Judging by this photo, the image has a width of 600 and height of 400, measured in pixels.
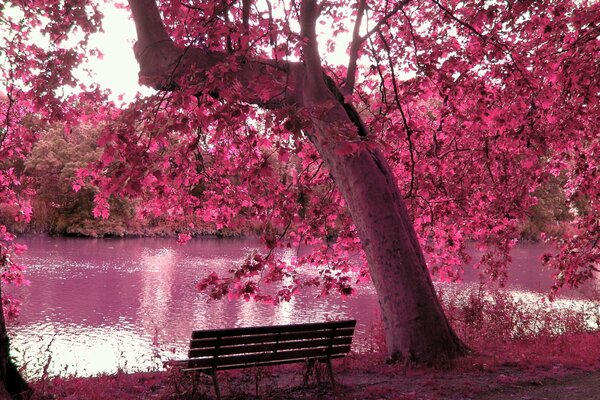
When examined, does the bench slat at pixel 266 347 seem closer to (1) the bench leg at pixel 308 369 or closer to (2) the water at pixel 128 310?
(1) the bench leg at pixel 308 369

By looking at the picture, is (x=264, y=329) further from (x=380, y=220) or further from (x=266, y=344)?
(x=380, y=220)

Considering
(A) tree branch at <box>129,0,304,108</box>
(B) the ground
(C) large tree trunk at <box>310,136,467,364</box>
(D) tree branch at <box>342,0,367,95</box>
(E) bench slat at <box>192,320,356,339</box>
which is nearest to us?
(E) bench slat at <box>192,320,356,339</box>

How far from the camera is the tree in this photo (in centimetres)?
526

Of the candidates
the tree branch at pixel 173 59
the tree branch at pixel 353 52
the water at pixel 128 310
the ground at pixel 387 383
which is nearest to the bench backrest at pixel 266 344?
the ground at pixel 387 383

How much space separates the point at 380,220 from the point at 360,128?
1.50 m

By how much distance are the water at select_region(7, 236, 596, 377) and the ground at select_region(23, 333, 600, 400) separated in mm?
1075

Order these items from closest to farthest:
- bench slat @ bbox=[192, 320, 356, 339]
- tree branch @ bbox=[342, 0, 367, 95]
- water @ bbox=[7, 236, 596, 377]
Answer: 1. bench slat @ bbox=[192, 320, 356, 339]
2. tree branch @ bbox=[342, 0, 367, 95]
3. water @ bbox=[7, 236, 596, 377]

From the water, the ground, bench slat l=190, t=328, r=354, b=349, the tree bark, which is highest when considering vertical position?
the tree bark

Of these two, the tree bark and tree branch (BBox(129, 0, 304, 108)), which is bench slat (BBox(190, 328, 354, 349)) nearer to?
the tree bark

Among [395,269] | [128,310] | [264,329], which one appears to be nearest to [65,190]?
[128,310]

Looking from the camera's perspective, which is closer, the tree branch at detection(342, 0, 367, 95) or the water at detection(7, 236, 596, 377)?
the tree branch at detection(342, 0, 367, 95)

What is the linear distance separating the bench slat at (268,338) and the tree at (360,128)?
74cm

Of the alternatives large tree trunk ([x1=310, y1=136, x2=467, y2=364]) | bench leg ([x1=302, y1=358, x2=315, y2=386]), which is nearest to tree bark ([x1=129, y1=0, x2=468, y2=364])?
large tree trunk ([x1=310, y1=136, x2=467, y2=364])

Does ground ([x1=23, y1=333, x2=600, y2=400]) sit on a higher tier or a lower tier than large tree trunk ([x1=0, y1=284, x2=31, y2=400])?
lower
